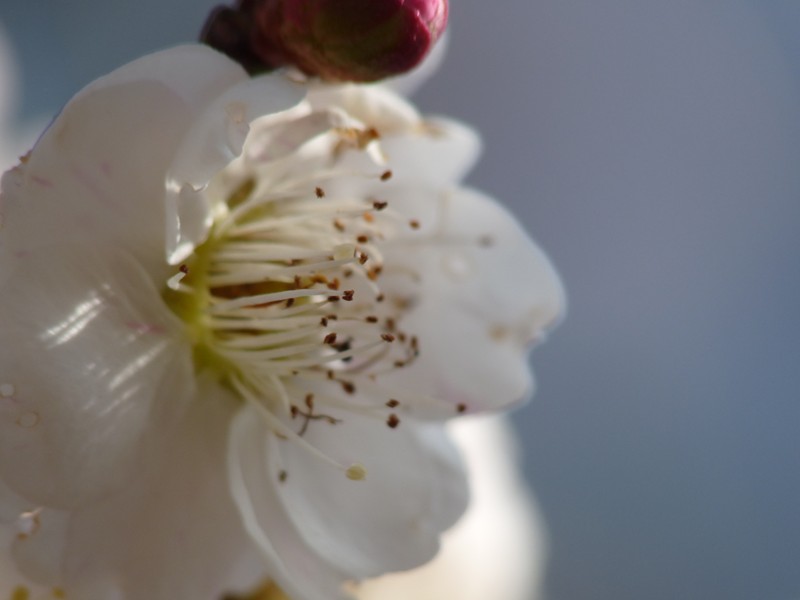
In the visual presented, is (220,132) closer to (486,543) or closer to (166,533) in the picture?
(166,533)

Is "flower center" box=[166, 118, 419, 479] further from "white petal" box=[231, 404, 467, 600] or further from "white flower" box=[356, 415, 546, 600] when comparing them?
"white flower" box=[356, 415, 546, 600]

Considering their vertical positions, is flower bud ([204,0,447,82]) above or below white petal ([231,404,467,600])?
above

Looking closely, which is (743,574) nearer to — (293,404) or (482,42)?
(482,42)

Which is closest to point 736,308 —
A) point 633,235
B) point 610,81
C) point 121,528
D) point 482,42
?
point 633,235

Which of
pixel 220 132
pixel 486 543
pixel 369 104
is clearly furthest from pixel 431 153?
pixel 486 543

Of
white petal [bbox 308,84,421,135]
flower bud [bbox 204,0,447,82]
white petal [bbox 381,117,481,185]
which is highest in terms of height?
flower bud [bbox 204,0,447,82]

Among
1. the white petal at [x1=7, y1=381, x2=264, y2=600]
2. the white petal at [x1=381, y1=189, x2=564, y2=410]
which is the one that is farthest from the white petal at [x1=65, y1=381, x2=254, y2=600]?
the white petal at [x1=381, y1=189, x2=564, y2=410]

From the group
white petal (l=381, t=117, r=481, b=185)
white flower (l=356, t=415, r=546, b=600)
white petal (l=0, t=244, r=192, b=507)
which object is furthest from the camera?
white flower (l=356, t=415, r=546, b=600)
